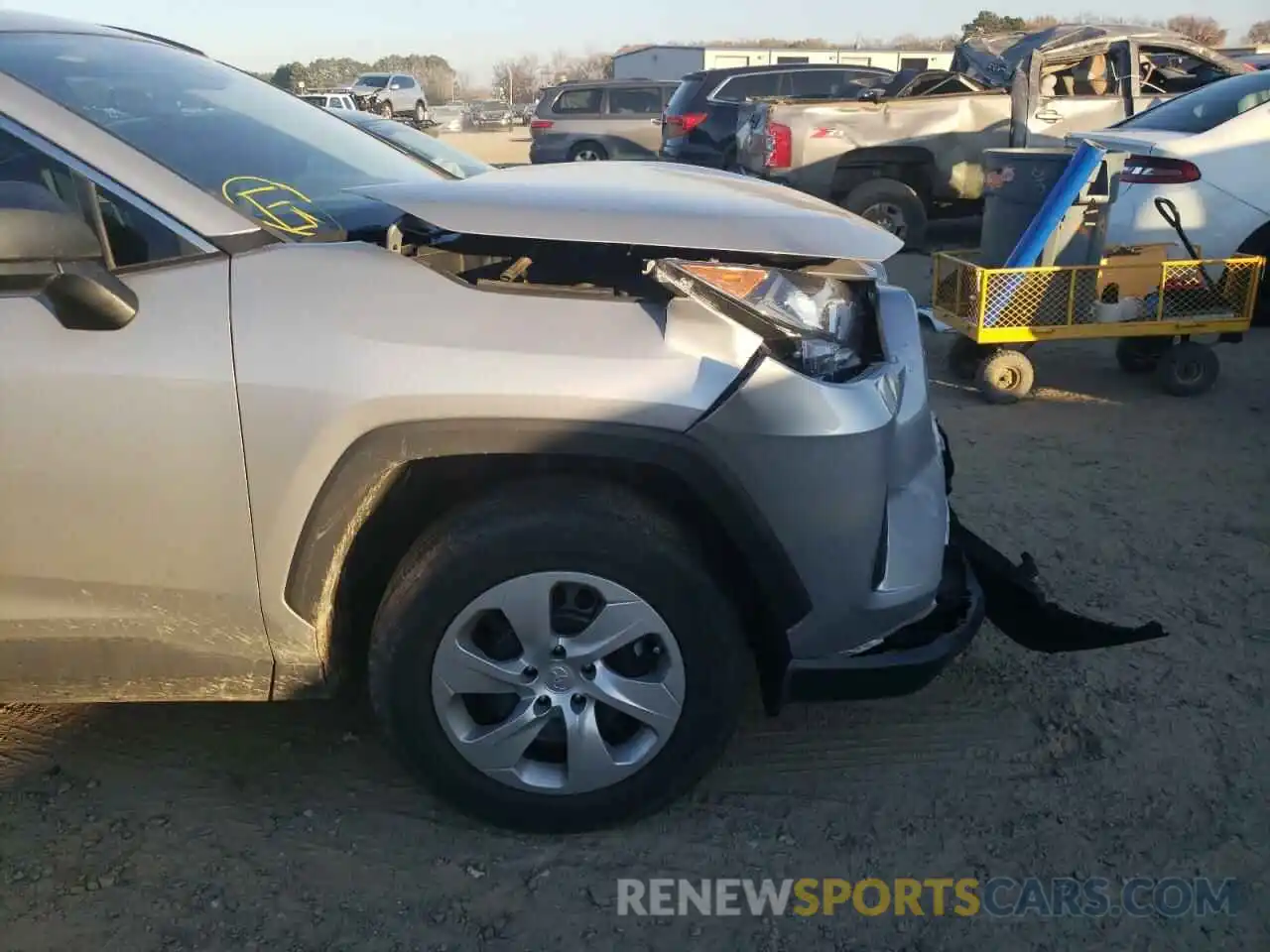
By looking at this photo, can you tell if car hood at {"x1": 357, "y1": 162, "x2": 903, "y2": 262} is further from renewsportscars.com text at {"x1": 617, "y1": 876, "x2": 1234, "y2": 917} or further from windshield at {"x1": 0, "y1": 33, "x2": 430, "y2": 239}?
renewsportscars.com text at {"x1": 617, "y1": 876, "x2": 1234, "y2": 917}

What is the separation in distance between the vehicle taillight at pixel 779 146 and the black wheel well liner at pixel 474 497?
8.31 meters

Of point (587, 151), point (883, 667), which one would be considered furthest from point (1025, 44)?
point (883, 667)

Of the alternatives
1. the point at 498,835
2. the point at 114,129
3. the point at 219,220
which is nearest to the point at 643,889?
the point at 498,835

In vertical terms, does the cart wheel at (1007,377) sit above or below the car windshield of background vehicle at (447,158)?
below

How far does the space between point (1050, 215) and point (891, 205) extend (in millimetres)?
4814

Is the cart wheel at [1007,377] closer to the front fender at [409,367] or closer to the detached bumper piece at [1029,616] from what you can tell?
the detached bumper piece at [1029,616]

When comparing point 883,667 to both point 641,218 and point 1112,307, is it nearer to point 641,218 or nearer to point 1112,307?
point 641,218

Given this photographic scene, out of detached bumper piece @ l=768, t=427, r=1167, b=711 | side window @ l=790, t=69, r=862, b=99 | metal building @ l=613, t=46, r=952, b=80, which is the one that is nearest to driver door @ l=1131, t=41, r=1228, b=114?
side window @ l=790, t=69, r=862, b=99

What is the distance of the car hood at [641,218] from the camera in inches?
91.0

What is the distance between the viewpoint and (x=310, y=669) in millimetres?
2426

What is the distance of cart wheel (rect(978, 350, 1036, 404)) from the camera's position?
19.0ft

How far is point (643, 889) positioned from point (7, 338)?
183cm

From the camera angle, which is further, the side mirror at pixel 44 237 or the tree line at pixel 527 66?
the tree line at pixel 527 66

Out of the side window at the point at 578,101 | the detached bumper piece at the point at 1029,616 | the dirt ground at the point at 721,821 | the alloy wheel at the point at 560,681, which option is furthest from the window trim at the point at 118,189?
the side window at the point at 578,101
